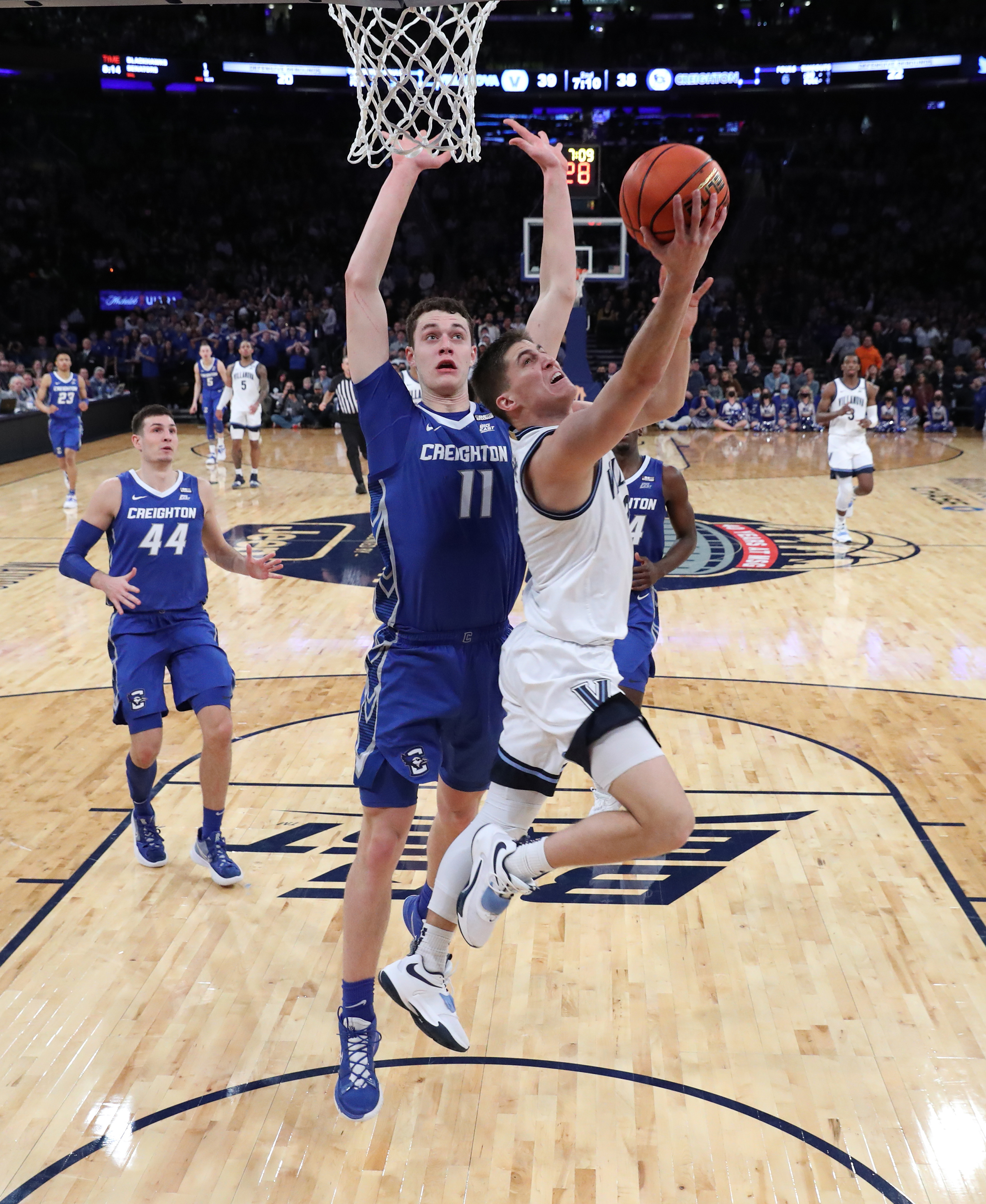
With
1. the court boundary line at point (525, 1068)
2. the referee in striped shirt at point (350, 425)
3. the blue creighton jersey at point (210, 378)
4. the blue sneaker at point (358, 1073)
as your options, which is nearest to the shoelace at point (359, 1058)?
the blue sneaker at point (358, 1073)

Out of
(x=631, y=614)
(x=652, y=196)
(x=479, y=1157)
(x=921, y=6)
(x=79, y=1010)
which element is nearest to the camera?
(x=652, y=196)

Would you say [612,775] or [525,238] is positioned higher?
[525,238]

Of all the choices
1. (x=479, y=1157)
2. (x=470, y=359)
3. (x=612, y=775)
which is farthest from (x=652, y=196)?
(x=479, y=1157)

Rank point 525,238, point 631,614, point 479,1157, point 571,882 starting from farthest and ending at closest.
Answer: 1. point 525,238
2. point 631,614
3. point 571,882
4. point 479,1157

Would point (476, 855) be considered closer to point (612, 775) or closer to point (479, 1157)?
point (612, 775)

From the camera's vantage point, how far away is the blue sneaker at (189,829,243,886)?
463 centimetres

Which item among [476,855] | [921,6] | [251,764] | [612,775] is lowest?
[251,764]

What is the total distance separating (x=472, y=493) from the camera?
330cm

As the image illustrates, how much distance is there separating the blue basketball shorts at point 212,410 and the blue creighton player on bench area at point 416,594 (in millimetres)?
14260

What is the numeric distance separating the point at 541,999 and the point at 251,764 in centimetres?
259

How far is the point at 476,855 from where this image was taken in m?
3.31

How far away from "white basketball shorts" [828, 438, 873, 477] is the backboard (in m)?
6.44

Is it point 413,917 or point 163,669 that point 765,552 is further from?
point 413,917

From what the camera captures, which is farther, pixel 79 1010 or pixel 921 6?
pixel 921 6
